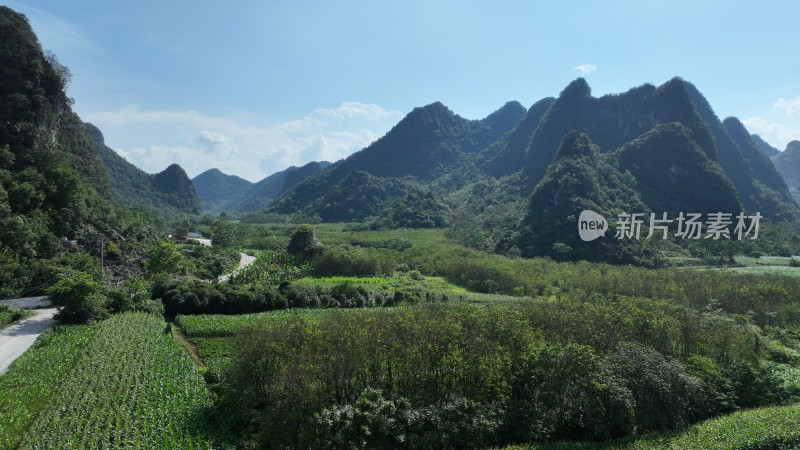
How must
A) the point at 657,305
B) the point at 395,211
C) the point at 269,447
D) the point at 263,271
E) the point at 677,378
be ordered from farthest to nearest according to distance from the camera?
the point at 395,211 → the point at 263,271 → the point at 657,305 → the point at 677,378 → the point at 269,447

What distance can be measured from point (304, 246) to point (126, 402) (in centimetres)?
5468

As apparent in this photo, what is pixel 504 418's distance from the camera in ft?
77.0

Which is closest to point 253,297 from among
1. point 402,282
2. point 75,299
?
point 75,299

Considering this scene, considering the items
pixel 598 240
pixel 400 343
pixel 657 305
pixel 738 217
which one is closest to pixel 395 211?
pixel 598 240

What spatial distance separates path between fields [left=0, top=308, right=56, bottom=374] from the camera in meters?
31.5

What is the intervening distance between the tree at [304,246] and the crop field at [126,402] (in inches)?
1745

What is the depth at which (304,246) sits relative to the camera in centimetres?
7888

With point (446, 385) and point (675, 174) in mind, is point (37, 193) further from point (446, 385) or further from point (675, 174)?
point (675, 174)

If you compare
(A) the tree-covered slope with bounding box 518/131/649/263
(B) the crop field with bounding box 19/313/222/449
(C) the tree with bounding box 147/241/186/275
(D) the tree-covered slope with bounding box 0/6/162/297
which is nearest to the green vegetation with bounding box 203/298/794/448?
(B) the crop field with bounding box 19/313/222/449

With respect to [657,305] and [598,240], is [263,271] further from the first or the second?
[598,240]

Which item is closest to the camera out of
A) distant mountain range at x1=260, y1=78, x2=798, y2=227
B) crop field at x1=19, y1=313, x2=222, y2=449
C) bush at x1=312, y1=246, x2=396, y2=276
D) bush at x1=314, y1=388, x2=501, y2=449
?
crop field at x1=19, y1=313, x2=222, y2=449

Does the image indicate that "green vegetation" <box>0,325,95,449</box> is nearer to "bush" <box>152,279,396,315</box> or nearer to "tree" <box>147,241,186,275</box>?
"bush" <box>152,279,396,315</box>

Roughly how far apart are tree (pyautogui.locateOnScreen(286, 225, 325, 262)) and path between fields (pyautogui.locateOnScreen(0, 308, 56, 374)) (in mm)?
39261

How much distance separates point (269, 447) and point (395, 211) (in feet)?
427
